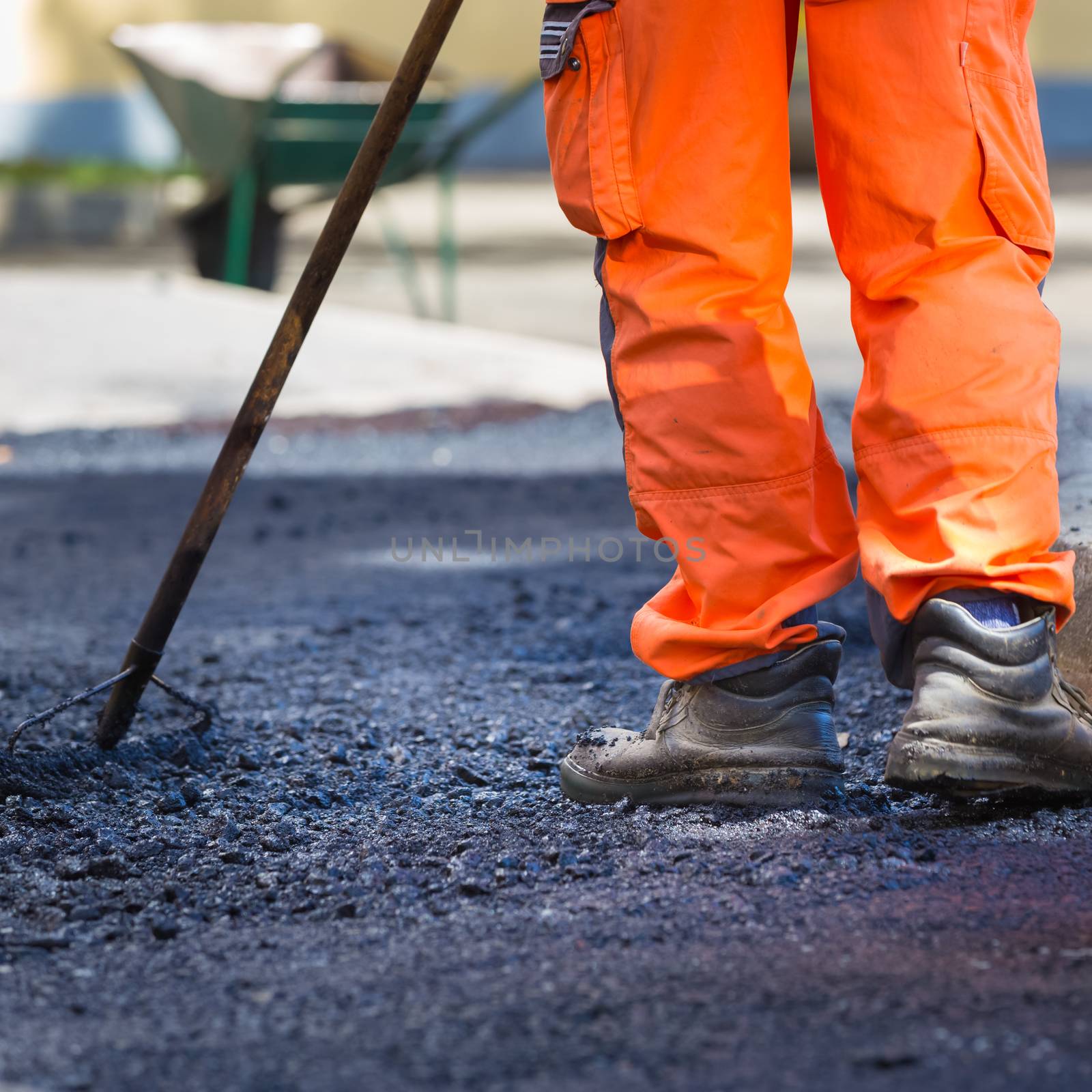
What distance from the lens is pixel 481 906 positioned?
4.75 feet

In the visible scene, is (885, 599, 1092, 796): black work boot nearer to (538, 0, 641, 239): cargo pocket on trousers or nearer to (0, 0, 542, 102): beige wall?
(538, 0, 641, 239): cargo pocket on trousers

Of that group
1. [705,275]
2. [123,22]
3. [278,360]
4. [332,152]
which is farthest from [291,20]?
[705,275]

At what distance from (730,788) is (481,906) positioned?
341 mm

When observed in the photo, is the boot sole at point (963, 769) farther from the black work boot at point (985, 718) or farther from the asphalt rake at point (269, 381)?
the asphalt rake at point (269, 381)

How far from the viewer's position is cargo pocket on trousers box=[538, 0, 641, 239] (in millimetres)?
1584

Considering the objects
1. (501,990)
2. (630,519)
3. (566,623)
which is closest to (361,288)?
(630,519)

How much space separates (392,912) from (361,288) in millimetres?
7657

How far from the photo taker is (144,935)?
1.41 meters

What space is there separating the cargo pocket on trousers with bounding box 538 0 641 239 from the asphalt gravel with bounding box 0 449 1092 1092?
2.09ft

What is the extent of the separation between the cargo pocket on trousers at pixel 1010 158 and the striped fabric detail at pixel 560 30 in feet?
1.25

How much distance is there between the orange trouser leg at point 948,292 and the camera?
152 centimetres

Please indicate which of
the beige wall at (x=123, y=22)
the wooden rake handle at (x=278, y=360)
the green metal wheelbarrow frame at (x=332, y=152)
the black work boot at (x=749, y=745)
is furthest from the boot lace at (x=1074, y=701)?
the beige wall at (x=123, y=22)

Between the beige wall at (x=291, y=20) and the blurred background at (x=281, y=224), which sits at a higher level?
the beige wall at (x=291, y=20)

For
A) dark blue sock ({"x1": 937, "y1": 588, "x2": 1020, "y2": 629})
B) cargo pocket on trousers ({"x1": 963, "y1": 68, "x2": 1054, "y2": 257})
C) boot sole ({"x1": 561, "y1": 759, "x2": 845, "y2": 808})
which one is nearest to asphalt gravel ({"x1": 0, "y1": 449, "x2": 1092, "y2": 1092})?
boot sole ({"x1": 561, "y1": 759, "x2": 845, "y2": 808})
